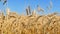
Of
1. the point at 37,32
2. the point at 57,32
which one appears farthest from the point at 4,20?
the point at 57,32

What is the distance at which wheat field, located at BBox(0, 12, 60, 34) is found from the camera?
201 cm

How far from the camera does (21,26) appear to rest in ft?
6.98

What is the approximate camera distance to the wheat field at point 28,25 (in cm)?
201

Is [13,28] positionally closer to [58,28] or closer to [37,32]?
[37,32]

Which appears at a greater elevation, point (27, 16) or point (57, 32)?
point (27, 16)

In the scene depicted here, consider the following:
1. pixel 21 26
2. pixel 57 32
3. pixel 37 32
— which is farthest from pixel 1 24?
pixel 57 32

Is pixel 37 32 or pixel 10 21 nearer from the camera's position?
pixel 37 32

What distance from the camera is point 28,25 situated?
2070mm

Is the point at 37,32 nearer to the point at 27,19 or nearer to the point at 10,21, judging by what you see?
the point at 27,19

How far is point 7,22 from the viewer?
217cm

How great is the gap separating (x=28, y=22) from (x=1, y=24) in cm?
28

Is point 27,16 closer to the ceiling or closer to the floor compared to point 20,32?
closer to the ceiling

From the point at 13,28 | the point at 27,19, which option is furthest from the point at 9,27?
the point at 27,19

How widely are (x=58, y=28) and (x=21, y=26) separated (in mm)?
368
